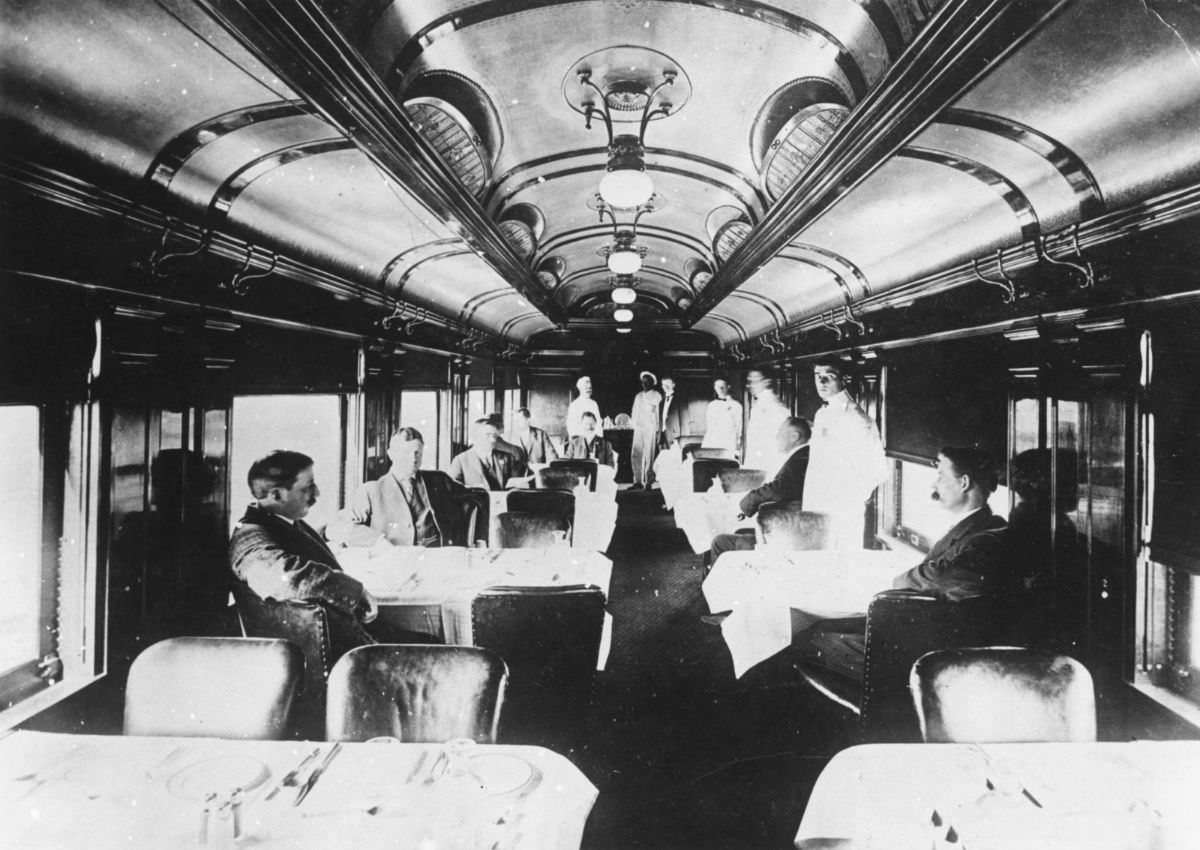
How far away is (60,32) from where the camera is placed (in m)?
2.28

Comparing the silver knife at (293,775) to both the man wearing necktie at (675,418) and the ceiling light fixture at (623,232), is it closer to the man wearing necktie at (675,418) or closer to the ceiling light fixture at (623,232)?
the ceiling light fixture at (623,232)

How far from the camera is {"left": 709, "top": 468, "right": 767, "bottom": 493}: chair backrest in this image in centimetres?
754

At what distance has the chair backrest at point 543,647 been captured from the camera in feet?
10.2

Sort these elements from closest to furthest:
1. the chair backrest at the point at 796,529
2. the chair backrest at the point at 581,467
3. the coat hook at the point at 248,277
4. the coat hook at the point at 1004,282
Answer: the coat hook at the point at 248,277 → the coat hook at the point at 1004,282 → the chair backrest at the point at 796,529 → the chair backrest at the point at 581,467

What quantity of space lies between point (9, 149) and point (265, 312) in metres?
1.90

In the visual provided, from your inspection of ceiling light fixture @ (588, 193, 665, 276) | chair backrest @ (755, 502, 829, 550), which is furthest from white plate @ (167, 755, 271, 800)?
ceiling light fixture @ (588, 193, 665, 276)

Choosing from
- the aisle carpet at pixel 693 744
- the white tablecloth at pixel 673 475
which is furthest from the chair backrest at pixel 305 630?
the white tablecloth at pixel 673 475

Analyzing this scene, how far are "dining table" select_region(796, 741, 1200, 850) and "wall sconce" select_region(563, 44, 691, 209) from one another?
3279 millimetres

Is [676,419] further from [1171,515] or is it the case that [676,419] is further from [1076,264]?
[1171,515]

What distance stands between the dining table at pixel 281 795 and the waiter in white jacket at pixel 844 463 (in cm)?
429

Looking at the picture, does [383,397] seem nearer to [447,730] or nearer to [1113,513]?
[447,730]

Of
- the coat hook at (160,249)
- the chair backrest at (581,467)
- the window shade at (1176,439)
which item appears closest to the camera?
the window shade at (1176,439)

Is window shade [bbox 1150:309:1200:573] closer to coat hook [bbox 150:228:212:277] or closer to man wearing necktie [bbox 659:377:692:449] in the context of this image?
coat hook [bbox 150:228:212:277]

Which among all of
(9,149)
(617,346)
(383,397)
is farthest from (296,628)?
(617,346)
